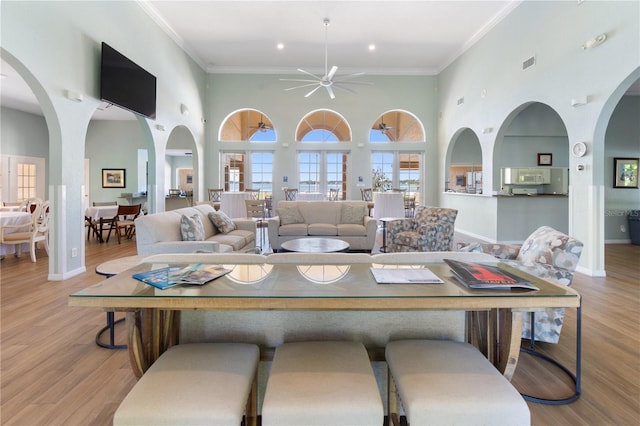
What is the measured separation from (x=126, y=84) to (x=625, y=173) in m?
9.61

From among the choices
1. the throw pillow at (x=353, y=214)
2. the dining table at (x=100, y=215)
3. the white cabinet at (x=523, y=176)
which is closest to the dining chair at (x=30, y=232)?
→ the dining table at (x=100, y=215)

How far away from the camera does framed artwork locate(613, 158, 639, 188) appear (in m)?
7.02

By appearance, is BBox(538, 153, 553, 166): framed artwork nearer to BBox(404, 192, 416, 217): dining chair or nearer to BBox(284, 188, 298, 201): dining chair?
BBox(404, 192, 416, 217): dining chair

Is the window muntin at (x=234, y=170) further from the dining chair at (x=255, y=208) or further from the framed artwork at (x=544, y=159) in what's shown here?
the framed artwork at (x=544, y=159)

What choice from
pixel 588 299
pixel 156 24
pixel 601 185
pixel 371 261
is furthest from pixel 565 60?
pixel 156 24

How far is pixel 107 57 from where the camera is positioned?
490cm

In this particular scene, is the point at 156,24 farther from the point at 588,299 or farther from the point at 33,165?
the point at 588,299

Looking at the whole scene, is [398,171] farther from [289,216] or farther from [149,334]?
[149,334]

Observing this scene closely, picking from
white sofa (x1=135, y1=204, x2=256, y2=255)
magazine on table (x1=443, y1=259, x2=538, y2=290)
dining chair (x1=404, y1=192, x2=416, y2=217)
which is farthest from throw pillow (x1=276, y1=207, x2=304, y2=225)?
magazine on table (x1=443, y1=259, x2=538, y2=290)

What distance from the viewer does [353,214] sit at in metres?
6.18

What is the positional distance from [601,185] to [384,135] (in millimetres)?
6007

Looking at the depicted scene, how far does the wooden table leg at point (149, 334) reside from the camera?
133cm

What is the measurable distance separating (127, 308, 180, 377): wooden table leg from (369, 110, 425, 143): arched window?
8873 millimetres

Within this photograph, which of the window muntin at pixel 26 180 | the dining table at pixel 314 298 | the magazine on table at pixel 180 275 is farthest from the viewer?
the window muntin at pixel 26 180
